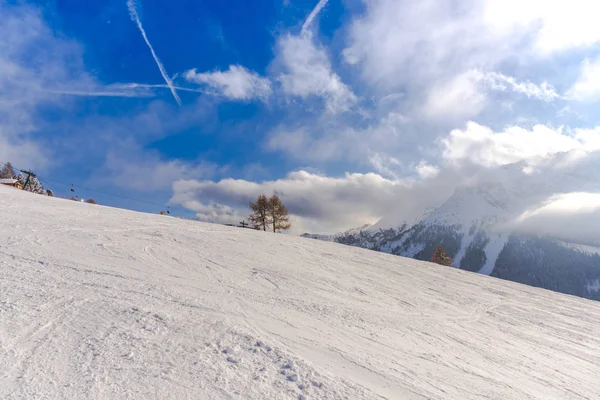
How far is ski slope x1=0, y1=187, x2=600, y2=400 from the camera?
4473mm

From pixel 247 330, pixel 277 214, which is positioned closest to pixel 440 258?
pixel 277 214

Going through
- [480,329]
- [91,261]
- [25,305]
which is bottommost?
[480,329]

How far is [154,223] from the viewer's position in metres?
17.2

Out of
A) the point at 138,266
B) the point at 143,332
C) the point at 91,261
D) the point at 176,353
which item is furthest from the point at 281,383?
the point at 91,261

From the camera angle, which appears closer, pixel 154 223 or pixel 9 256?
pixel 9 256

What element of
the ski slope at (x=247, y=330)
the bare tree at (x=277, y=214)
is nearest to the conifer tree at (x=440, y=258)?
the bare tree at (x=277, y=214)

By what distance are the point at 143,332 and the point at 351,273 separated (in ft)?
28.7

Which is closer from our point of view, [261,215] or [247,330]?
[247,330]

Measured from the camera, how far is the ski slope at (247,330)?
4473 mm

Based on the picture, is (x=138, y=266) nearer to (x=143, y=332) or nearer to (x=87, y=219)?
(x=143, y=332)

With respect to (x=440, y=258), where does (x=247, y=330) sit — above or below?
below

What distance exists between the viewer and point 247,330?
6047 millimetres

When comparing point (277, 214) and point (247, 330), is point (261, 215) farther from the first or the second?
point (247, 330)

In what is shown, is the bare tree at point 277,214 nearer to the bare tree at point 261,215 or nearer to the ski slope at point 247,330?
the bare tree at point 261,215
